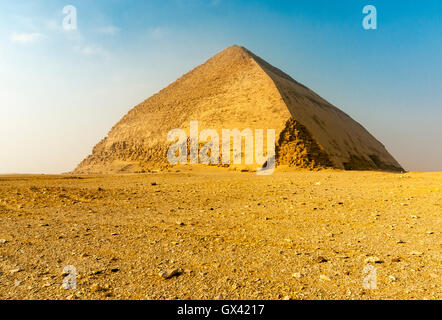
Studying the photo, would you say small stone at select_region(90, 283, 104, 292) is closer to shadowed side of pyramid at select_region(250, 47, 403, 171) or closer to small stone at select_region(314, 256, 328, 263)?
small stone at select_region(314, 256, 328, 263)

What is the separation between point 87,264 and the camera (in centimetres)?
376

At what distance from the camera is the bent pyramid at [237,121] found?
2842 centimetres

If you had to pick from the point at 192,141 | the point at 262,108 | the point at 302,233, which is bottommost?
the point at 302,233

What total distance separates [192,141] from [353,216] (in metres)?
26.5

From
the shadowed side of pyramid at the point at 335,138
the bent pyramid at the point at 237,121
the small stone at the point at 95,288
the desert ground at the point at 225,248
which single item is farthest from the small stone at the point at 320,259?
the shadowed side of pyramid at the point at 335,138

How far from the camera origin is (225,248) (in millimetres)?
4418

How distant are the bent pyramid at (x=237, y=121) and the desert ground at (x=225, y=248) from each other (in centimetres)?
1908

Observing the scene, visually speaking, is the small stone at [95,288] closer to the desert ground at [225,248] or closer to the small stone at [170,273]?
the desert ground at [225,248]

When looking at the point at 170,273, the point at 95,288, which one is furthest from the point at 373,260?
the point at 95,288

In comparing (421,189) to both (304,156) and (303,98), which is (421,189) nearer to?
(304,156)

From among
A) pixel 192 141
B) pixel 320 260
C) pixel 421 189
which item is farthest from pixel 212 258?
pixel 192 141

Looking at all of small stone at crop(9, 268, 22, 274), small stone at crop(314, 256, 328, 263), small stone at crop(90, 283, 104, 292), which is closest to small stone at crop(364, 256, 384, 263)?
small stone at crop(314, 256, 328, 263)

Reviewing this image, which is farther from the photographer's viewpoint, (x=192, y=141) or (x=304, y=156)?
(x=192, y=141)

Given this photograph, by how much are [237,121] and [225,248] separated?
27875 millimetres
